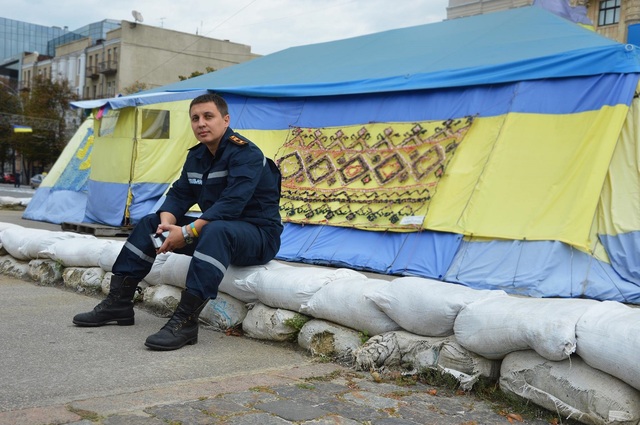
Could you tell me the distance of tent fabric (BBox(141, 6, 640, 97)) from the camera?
6.05 m

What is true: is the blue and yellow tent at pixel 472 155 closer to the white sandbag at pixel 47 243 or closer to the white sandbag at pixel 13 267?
the white sandbag at pixel 47 243

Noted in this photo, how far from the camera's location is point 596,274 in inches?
209

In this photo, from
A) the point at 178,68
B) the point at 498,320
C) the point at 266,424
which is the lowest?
the point at 266,424

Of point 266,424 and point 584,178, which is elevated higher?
point 584,178

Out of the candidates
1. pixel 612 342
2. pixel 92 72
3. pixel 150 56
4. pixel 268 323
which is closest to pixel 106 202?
pixel 268 323

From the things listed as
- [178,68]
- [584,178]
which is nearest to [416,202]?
[584,178]

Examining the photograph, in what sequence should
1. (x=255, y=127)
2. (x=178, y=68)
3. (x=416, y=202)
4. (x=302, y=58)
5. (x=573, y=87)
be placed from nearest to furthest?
(x=573, y=87) → (x=416, y=202) → (x=255, y=127) → (x=302, y=58) → (x=178, y=68)

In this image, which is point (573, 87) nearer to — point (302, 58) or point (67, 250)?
point (67, 250)

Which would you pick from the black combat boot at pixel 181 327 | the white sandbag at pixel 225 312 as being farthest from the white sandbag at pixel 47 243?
the black combat boot at pixel 181 327

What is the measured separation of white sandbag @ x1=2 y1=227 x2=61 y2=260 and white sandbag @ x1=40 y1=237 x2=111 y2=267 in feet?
0.74

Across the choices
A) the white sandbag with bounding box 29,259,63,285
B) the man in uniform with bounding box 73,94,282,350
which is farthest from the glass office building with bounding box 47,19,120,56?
the man in uniform with bounding box 73,94,282,350

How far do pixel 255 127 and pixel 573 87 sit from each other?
3926 mm

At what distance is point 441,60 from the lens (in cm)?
740

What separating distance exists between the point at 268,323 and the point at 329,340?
0.42 meters
